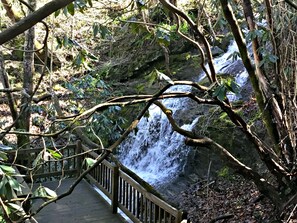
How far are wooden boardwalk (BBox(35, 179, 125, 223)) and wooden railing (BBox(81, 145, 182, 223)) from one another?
6.9 inches

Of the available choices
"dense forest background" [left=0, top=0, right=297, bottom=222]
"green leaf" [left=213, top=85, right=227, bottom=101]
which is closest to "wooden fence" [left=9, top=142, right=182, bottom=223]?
"dense forest background" [left=0, top=0, right=297, bottom=222]

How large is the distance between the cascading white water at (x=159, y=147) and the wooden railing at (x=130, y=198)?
2248 mm

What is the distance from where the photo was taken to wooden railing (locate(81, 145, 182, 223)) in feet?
13.5

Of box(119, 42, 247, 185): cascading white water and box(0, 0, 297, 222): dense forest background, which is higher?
box(0, 0, 297, 222): dense forest background

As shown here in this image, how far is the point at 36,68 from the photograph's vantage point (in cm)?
1351

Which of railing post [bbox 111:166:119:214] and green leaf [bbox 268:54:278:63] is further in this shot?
railing post [bbox 111:166:119:214]

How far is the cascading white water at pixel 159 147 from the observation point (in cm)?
845

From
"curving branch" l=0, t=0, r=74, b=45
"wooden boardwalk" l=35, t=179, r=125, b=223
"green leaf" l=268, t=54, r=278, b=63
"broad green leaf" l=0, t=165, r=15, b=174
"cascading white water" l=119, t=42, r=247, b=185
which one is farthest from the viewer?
"cascading white water" l=119, t=42, r=247, b=185

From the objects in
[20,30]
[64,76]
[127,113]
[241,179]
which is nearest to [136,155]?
[127,113]

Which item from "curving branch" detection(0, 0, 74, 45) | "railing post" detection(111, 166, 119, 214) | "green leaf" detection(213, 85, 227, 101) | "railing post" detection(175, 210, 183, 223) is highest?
"curving branch" detection(0, 0, 74, 45)

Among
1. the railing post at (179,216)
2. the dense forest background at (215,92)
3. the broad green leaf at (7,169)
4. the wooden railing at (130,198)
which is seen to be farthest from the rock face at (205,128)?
the broad green leaf at (7,169)

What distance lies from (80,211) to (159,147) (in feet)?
12.6

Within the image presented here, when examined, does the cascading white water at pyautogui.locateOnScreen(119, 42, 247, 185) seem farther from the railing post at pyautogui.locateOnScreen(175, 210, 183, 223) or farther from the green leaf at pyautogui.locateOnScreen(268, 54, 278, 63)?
the green leaf at pyautogui.locateOnScreen(268, 54, 278, 63)

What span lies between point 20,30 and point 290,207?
396 centimetres
